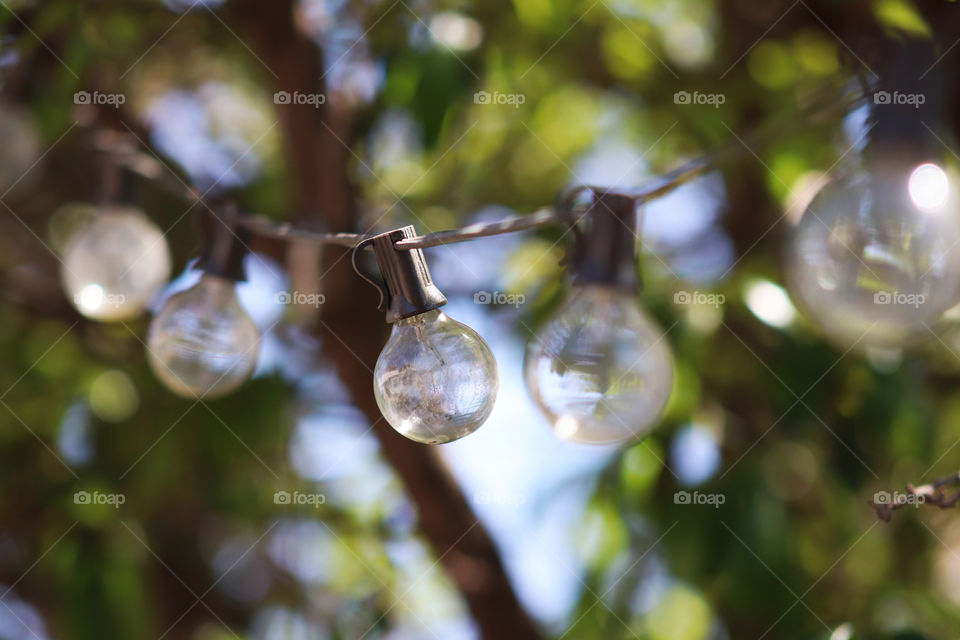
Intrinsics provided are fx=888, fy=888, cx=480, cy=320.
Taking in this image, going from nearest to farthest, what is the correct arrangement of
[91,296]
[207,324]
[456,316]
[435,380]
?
1. [435,380]
2. [207,324]
3. [91,296]
4. [456,316]

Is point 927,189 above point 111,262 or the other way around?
above

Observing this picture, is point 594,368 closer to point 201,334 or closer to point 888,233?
point 888,233

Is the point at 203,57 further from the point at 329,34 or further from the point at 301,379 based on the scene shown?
the point at 301,379

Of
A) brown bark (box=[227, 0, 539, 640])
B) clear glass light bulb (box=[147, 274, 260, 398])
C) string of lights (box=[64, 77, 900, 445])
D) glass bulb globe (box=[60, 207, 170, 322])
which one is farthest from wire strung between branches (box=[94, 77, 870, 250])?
brown bark (box=[227, 0, 539, 640])

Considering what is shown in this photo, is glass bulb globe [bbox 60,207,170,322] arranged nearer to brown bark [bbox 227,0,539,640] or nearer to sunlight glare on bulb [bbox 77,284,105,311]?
A: sunlight glare on bulb [bbox 77,284,105,311]

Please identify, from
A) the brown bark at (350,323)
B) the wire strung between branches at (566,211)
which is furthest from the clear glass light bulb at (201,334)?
the brown bark at (350,323)

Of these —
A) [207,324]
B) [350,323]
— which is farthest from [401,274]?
[350,323]

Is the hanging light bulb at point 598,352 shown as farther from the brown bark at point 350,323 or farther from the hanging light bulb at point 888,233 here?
the brown bark at point 350,323

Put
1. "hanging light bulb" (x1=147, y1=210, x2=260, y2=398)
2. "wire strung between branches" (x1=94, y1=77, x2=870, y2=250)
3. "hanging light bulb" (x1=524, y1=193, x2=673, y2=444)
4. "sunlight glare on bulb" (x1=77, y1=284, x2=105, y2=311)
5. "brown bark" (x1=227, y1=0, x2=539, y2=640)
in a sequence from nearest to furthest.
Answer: "wire strung between branches" (x1=94, y1=77, x2=870, y2=250) < "hanging light bulb" (x1=524, y1=193, x2=673, y2=444) < "hanging light bulb" (x1=147, y1=210, x2=260, y2=398) < "sunlight glare on bulb" (x1=77, y1=284, x2=105, y2=311) < "brown bark" (x1=227, y1=0, x2=539, y2=640)
